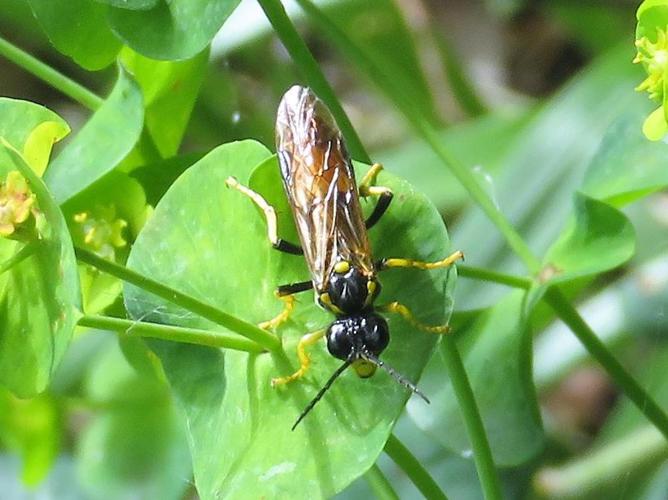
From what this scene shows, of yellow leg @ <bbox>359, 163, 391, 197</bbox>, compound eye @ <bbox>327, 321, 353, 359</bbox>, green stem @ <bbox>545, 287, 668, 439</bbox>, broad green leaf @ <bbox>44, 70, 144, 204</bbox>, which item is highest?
broad green leaf @ <bbox>44, 70, 144, 204</bbox>

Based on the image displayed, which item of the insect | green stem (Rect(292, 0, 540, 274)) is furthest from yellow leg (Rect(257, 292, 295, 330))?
green stem (Rect(292, 0, 540, 274))

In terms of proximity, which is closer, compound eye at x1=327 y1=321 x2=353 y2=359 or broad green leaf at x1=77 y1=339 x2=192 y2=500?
compound eye at x1=327 y1=321 x2=353 y2=359

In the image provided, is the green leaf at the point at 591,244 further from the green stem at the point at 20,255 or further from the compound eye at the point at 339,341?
the green stem at the point at 20,255

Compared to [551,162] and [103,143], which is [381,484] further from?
[551,162]

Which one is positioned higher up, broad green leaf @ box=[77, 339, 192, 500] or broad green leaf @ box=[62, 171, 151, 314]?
broad green leaf @ box=[62, 171, 151, 314]

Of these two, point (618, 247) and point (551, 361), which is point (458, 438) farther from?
point (551, 361)

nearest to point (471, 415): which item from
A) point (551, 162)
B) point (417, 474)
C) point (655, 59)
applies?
point (417, 474)

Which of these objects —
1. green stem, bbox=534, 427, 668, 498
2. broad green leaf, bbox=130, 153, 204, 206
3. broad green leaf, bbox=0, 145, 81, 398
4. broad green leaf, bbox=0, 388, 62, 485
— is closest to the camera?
broad green leaf, bbox=0, 145, 81, 398

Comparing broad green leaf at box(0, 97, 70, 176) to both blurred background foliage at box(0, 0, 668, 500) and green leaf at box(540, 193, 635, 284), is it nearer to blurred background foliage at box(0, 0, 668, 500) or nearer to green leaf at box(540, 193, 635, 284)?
blurred background foliage at box(0, 0, 668, 500)
